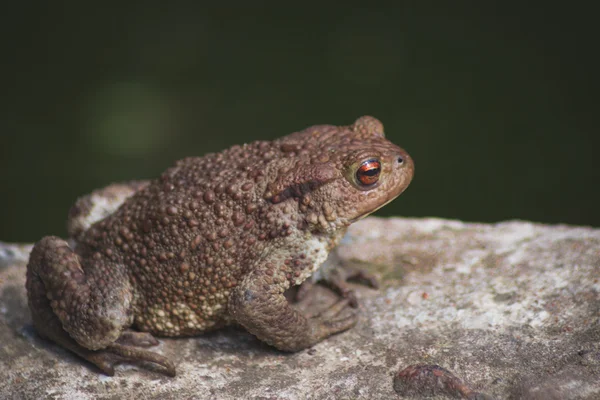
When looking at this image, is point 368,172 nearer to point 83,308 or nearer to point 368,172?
point 368,172

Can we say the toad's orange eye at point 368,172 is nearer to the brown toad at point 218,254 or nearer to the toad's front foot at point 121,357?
the brown toad at point 218,254

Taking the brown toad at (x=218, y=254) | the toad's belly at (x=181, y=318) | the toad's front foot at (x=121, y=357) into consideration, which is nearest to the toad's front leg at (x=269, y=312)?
the brown toad at (x=218, y=254)

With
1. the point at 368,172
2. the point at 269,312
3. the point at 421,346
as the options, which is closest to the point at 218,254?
the point at 269,312

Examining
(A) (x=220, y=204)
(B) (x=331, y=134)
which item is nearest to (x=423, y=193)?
(B) (x=331, y=134)

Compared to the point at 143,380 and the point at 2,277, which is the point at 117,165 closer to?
the point at 2,277

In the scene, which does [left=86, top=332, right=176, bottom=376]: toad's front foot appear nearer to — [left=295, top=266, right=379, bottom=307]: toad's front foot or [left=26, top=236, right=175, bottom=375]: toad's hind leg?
[left=26, top=236, right=175, bottom=375]: toad's hind leg
